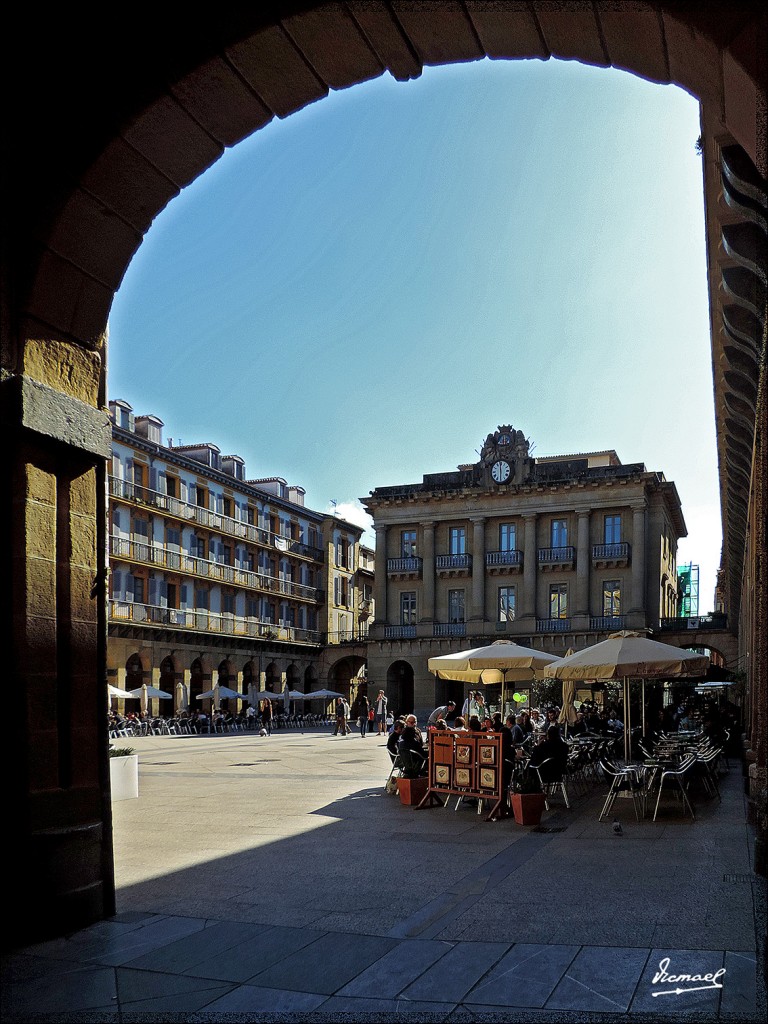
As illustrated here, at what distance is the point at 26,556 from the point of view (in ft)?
20.2

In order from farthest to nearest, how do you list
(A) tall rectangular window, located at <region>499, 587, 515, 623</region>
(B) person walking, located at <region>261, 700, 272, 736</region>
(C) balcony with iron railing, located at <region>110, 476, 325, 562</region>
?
1. (A) tall rectangular window, located at <region>499, 587, 515, 623</region>
2. (C) balcony with iron railing, located at <region>110, 476, 325, 562</region>
3. (B) person walking, located at <region>261, 700, 272, 736</region>

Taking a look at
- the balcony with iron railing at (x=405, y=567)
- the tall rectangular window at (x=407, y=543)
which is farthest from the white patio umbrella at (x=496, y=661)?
the tall rectangular window at (x=407, y=543)

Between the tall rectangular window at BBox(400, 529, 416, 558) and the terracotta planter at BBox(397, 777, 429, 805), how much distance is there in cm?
4543

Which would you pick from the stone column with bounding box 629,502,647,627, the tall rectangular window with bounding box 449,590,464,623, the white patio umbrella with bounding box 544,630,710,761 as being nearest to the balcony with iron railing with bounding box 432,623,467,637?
the tall rectangular window with bounding box 449,590,464,623

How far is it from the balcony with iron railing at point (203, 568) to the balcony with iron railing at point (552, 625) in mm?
16283

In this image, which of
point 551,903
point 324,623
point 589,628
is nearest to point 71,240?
point 551,903

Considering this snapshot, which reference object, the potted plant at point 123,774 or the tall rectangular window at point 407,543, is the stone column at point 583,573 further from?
the potted plant at point 123,774

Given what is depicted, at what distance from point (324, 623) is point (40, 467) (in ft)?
195

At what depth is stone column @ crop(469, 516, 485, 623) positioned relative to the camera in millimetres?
55562

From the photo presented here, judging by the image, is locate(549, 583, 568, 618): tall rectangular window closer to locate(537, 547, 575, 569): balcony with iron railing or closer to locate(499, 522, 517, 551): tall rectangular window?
locate(537, 547, 575, 569): balcony with iron railing

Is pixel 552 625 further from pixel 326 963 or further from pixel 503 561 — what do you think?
pixel 326 963

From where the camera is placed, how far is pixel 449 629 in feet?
184

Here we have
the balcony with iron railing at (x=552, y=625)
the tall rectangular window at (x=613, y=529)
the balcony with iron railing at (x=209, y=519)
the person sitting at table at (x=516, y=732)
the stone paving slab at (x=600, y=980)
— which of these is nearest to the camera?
the stone paving slab at (x=600, y=980)

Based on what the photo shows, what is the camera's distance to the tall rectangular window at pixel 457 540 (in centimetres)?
5750
